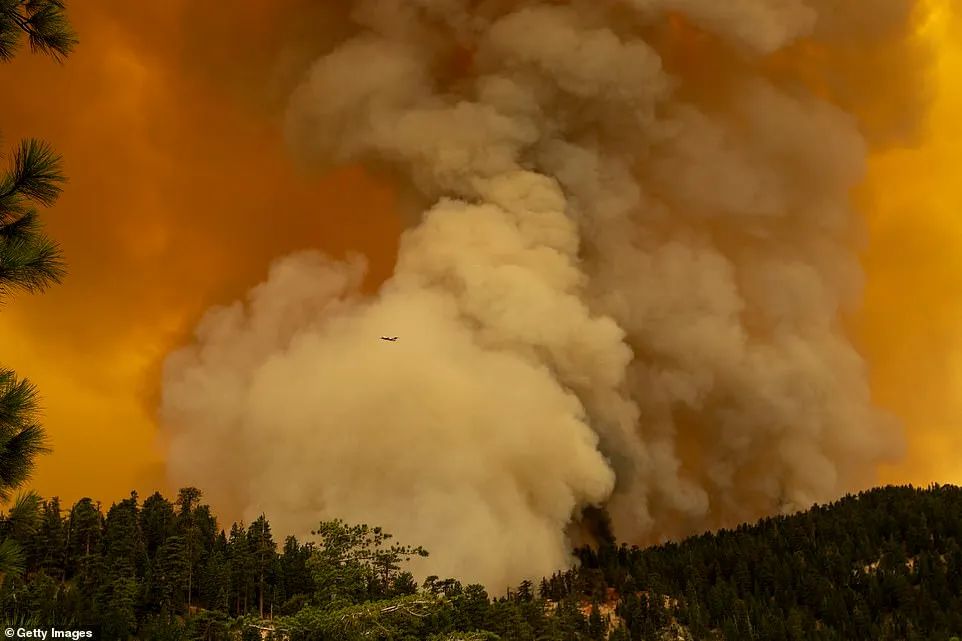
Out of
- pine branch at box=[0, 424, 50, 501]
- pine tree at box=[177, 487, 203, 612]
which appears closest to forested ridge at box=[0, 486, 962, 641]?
pine tree at box=[177, 487, 203, 612]

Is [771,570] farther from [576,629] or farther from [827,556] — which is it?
[576,629]

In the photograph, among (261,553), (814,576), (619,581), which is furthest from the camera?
(619,581)

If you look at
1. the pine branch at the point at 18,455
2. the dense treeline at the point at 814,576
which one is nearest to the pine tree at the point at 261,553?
the dense treeline at the point at 814,576

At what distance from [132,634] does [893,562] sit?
10369 cm

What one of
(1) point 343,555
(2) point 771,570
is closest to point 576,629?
(2) point 771,570

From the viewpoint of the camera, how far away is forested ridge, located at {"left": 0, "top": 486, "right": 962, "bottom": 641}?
69.6 meters

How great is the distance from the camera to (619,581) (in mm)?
117562

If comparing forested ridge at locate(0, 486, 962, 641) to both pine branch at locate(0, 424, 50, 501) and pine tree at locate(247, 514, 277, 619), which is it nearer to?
pine tree at locate(247, 514, 277, 619)

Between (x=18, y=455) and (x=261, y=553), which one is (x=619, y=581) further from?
(x=18, y=455)

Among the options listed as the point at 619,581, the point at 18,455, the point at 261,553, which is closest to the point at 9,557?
the point at 18,455

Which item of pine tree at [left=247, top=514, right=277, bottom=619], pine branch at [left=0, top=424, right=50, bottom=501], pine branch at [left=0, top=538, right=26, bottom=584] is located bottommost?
pine branch at [left=0, top=538, right=26, bottom=584]

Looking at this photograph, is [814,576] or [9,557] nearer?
[9,557]

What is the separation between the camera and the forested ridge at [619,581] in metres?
69.6

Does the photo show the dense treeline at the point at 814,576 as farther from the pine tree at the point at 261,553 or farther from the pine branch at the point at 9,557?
the pine branch at the point at 9,557
